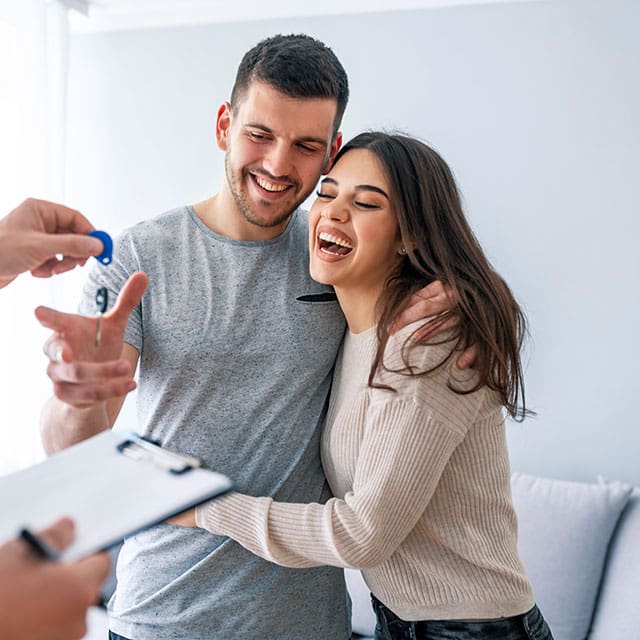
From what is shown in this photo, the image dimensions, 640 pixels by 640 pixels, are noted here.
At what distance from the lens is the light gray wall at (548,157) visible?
101 inches

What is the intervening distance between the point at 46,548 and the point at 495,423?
0.92 m

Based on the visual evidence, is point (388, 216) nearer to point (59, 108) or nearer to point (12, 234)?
point (12, 234)

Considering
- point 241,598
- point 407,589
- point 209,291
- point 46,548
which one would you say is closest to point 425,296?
point 209,291

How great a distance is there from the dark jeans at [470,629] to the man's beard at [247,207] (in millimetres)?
734

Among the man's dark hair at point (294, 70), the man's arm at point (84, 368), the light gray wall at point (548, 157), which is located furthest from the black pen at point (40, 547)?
the light gray wall at point (548, 157)

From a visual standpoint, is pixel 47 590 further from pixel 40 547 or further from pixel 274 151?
pixel 274 151

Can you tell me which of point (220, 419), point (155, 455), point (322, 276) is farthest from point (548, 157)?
point (155, 455)

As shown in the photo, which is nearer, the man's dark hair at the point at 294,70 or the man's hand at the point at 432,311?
the man's hand at the point at 432,311

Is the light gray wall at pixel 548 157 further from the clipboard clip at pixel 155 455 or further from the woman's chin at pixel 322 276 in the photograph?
the clipboard clip at pixel 155 455

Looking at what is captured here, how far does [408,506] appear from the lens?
1305mm

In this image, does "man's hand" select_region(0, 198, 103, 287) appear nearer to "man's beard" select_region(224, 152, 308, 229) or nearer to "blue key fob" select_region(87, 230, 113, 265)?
"blue key fob" select_region(87, 230, 113, 265)

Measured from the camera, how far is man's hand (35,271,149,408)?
1007mm

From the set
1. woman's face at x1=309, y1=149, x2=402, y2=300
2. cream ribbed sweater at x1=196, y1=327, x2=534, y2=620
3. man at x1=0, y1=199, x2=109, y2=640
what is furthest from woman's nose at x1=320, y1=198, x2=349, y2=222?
man at x1=0, y1=199, x2=109, y2=640

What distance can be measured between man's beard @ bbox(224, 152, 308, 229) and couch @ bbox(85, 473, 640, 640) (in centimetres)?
134
